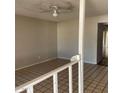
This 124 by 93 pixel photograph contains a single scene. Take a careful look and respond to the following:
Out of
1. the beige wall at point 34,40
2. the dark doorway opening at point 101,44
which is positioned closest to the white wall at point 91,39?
the dark doorway opening at point 101,44

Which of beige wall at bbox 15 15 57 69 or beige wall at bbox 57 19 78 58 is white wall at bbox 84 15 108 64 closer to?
beige wall at bbox 57 19 78 58

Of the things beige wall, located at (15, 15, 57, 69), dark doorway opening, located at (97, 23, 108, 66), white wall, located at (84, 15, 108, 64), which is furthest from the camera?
dark doorway opening, located at (97, 23, 108, 66)

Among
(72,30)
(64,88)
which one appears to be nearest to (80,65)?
(64,88)

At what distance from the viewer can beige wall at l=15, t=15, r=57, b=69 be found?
15.3ft

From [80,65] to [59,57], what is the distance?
15.2 feet

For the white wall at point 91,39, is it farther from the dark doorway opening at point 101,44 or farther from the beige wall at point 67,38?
the beige wall at point 67,38

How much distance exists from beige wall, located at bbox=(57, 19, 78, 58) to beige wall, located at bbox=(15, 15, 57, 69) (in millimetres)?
266

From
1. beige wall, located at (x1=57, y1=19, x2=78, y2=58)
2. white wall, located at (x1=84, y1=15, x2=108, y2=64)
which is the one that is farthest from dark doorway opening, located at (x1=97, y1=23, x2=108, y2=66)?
beige wall, located at (x1=57, y1=19, x2=78, y2=58)

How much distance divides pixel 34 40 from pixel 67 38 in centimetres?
178

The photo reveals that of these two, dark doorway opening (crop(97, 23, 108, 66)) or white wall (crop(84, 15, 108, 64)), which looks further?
dark doorway opening (crop(97, 23, 108, 66))

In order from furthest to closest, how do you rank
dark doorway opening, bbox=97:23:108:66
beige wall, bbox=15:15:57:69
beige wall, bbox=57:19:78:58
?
1. beige wall, bbox=57:19:78:58
2. dark doorway opening, bbox=97:23:108:66
3. beige wall, bbox=15:15:57:69

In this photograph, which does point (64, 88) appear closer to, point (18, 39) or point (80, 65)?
point (80, 65)

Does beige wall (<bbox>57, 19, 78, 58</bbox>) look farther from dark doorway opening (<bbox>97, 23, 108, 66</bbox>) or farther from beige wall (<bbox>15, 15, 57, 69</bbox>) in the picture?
dark doorway opening (<bbox>97, 23, 108, 66</bbox>)

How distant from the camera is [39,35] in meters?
5.57
